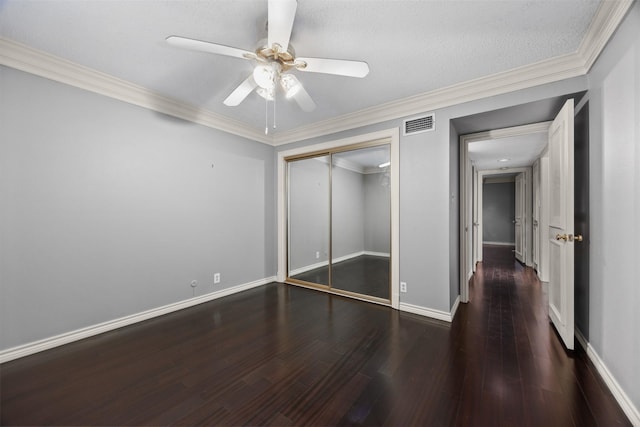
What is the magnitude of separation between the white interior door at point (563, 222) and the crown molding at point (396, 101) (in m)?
0.36

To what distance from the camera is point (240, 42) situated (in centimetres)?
194

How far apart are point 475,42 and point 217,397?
3139 millimetres

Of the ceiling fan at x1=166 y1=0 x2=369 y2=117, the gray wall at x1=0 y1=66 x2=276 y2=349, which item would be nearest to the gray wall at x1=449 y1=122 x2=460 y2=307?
the ceiling fan at x1=166 y1=0 x2=369 y2=117

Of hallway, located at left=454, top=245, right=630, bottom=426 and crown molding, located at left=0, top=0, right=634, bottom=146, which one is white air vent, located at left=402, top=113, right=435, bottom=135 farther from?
hallway, located at left=454, top=245, right=630, bottom=426

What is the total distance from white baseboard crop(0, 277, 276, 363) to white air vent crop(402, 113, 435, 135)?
3.20m

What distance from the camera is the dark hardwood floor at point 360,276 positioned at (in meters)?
3.36

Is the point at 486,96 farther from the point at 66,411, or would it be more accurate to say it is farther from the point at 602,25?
the point at 66,411

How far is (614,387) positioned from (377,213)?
2438 millimetres

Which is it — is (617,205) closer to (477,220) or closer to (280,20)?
(280,20)

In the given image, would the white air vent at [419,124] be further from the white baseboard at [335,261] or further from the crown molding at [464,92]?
the white baseboard at [335,261]

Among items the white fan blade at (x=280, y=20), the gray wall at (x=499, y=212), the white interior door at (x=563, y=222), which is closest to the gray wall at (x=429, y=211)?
the white interior door at (x=563, y=222)

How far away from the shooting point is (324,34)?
1.84m

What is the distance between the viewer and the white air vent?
2.82 meters

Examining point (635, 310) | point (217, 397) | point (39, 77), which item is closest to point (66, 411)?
point (217, 397)
